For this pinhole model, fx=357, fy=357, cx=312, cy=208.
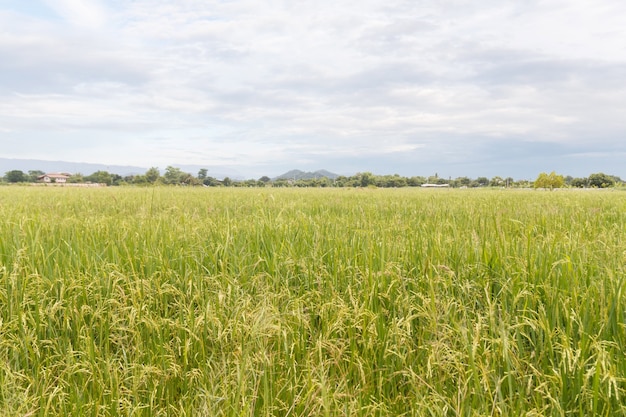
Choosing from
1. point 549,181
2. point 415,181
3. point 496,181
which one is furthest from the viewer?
point 415,181

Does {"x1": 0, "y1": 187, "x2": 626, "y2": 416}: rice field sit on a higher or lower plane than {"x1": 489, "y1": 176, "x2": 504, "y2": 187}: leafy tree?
lower

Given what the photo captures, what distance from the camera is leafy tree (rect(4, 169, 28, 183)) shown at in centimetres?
10432

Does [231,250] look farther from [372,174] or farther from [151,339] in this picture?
[372,174]

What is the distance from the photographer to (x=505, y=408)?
5.19ft

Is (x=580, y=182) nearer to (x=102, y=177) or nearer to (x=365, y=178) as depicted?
(x=365, y=178)

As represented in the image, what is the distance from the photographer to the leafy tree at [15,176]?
342 ft

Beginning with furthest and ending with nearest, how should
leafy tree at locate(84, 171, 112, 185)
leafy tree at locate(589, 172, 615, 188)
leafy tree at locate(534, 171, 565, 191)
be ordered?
leafy tree at locate(589, 172, 615, 188) < leafy tree at locate(84, 171, 112, 185) < leafy tree at locate(534, 171, 565, 191)

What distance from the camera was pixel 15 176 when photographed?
348ft

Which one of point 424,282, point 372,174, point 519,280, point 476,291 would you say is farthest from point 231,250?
point 372,174

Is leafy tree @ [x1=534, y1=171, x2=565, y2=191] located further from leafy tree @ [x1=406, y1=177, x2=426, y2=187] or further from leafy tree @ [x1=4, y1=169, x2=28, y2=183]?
leafy tree @ [x1=4, y1=169, x2=28, y2=183]

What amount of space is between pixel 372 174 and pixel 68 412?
326 feet

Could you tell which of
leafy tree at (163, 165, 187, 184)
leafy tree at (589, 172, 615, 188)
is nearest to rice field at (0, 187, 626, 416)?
leafy tree at (163, 165, 187, 184)

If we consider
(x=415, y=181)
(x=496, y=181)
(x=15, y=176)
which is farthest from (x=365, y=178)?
(x=15, y=176)

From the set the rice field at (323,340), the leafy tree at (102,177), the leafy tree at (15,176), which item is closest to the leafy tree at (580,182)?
the rice field at (323,340)
